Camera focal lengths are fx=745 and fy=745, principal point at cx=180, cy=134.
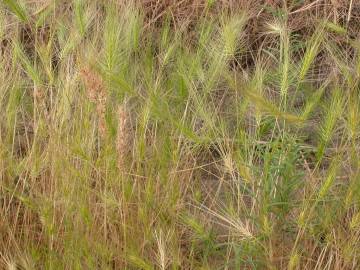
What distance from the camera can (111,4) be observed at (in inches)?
88.7

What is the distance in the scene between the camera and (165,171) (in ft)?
6.13

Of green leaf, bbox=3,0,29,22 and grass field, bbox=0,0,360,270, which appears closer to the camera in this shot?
grass field, bbox=0,0,360,270

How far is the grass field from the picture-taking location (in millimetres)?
1717

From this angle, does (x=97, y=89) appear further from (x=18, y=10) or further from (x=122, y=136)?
(x=18, y=10)

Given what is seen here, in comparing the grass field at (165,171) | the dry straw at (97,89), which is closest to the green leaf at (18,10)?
the grass field at (165,171)

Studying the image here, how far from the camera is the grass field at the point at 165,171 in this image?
1.72 meters

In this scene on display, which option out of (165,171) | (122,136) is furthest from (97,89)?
(165,171)

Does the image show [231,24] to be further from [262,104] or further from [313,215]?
[313,215]

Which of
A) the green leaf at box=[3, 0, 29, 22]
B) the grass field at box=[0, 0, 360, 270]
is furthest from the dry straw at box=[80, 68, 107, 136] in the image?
the green leaf at box=[3, 0, 29, 22]

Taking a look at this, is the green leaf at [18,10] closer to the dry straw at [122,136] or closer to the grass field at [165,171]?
the grass field at [165,171]

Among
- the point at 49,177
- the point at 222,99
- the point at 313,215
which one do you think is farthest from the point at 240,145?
the point at 49,177

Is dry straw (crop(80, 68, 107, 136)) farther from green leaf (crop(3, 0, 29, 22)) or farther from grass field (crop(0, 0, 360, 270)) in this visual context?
green leaf (crop(3, 0, 29, 22))

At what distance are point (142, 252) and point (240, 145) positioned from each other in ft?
1.45

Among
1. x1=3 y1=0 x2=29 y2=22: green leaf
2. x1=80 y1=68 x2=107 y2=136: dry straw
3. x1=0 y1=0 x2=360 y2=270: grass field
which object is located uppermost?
x1=3 y1=0 x2=29 y2=22: green leaf
